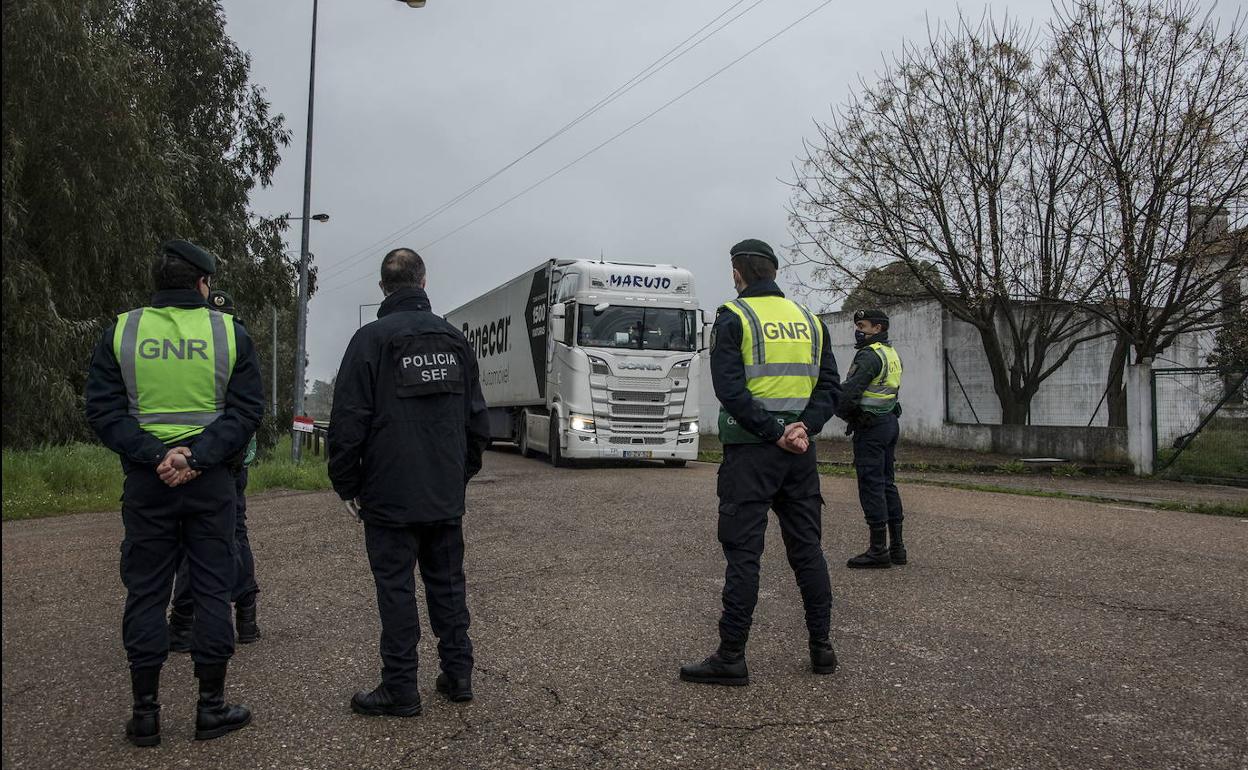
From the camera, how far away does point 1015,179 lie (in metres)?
20.0

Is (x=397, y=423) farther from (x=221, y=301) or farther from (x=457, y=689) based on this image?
(x=221, y=301)

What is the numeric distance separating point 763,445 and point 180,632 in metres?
2.90

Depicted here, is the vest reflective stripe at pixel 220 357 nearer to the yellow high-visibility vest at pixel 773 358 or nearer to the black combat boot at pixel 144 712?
the black combat boot at pixel 144 712

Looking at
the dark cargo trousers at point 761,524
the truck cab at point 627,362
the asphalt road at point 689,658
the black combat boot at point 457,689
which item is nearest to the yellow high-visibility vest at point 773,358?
the dark cargo trousers at point 761,524

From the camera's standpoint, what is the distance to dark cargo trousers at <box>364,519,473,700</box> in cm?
383

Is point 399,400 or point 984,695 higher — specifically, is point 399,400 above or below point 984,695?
above

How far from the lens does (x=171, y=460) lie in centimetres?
350

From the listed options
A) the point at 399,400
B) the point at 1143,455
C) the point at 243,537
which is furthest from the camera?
the point at 1143,455

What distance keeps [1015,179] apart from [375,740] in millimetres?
19502

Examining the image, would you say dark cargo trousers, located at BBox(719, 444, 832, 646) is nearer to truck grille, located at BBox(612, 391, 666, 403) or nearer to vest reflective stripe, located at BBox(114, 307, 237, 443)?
vest reflective stripe, located at BBox(114, 307, 237, 443)

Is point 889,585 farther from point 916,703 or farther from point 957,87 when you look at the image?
point 957,87

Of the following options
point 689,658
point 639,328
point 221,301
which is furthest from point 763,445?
point 639,328

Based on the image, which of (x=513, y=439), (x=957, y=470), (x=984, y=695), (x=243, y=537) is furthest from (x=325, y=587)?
(x=513, y=439)

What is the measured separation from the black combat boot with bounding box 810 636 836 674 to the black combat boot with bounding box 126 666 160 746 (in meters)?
2.64
